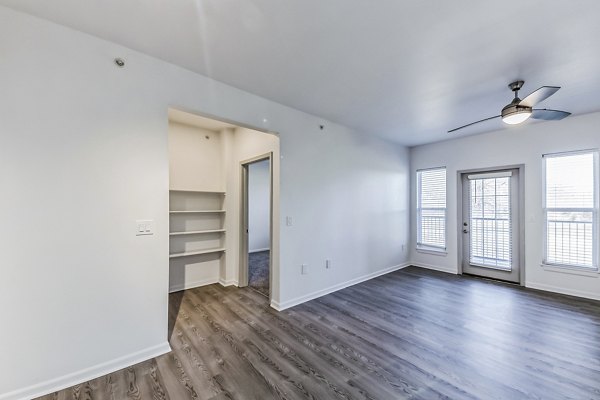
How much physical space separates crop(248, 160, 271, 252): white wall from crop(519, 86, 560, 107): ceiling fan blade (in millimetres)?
5833

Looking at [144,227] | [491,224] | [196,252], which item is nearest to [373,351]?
[144,227]

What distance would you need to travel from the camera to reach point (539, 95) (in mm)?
2236

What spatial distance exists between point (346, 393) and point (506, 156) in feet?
15.3

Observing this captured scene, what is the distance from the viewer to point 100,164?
202 centimetres

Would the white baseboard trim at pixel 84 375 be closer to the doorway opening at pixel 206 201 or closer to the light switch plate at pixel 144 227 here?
the light switch plate at pixel 144 227

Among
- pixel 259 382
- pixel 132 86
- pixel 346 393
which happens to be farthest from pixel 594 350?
pixel 132 86

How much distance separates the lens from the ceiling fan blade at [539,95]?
2104 mm

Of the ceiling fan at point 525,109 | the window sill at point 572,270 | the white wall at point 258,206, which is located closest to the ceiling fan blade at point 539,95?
the ceiling fan at point 525,109

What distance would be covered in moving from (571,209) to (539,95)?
9.00 ft

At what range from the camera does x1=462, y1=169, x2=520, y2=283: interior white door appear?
4367 millimetres

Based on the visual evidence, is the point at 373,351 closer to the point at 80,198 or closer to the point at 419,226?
the point at 80,198

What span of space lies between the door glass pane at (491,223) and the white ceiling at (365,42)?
185cm

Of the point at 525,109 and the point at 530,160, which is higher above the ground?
the point at 525,109

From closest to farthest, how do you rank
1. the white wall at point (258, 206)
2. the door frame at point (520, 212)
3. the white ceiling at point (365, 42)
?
the white ceiling at point (365, 42) < the door frame at point (520, 212) < the white wall at point (258, 206)
